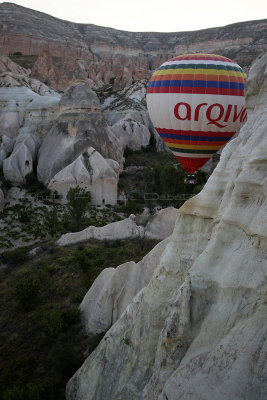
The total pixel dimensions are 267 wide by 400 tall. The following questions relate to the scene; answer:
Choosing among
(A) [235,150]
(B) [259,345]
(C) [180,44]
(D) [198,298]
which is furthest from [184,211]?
(C) [180,44]

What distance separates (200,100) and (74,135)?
1855cm

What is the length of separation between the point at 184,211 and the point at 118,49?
121085 millimetres

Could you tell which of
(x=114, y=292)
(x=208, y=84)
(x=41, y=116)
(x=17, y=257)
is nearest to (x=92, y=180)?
(x=17, y=257)

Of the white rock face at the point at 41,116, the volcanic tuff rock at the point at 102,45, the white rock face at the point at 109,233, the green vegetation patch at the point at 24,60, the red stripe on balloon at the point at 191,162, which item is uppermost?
the volcanic tuff rock at the point at 102,45

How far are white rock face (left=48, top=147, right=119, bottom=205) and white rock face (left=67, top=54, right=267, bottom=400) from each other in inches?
801

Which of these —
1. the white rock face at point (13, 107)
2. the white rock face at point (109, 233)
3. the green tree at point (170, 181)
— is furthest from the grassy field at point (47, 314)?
the white rock face at point (13, 107)

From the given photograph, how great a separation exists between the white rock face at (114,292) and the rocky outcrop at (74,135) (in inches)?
773

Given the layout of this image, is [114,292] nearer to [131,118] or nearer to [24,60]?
[131,118]

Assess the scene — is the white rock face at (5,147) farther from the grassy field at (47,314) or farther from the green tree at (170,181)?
the grassy field at (47,314)

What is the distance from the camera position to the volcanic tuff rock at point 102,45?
229 feet

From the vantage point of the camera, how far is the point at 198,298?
16.5 feet

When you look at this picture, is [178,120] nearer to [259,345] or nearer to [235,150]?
[235,150]

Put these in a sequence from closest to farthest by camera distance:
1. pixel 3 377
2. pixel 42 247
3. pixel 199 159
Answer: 1. pixel 3 377
2. pixel 199 159
3. pixel 42 247

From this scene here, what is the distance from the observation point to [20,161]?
30578 millimetres
